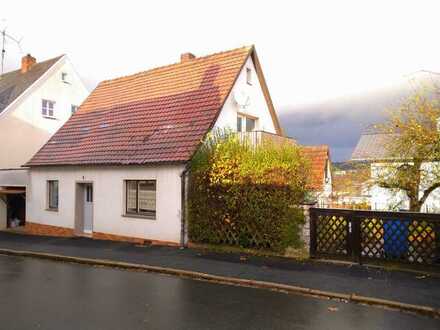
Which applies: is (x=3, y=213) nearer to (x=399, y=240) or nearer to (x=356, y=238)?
(x=356, y=238)

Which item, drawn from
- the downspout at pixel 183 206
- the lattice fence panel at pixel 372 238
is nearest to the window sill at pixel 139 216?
the downspout at pixel 183 206

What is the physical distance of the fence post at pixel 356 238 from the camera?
390 inches

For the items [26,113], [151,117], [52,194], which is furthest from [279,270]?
[26,113]

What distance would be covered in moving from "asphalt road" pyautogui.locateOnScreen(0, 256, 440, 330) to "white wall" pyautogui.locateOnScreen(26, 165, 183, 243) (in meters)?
4.62

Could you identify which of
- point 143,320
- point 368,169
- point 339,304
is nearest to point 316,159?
point 368,169

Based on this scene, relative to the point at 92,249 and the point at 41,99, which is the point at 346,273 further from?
the point at 41,99

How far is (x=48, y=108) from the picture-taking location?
2411 cm

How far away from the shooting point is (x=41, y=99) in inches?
924

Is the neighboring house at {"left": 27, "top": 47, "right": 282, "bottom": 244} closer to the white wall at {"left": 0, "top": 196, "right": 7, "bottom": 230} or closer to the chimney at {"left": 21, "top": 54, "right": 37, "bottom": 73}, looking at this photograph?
the white wall at {"left": 0, "top": 196, "right": 7, "bottom": 230}

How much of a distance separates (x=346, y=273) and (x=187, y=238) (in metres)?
5.55

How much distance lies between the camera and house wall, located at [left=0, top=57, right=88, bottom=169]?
70.4 feet

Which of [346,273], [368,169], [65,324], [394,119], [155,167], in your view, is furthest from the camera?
[155,167]

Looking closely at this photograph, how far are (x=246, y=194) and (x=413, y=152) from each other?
4.91 m

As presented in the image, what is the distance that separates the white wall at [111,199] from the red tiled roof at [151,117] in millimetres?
443
